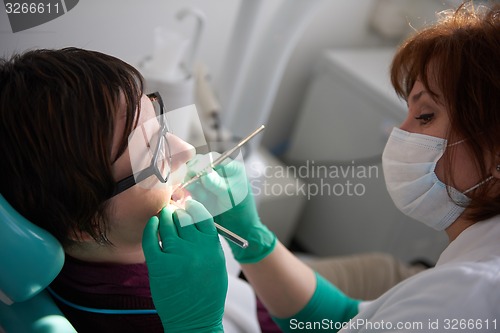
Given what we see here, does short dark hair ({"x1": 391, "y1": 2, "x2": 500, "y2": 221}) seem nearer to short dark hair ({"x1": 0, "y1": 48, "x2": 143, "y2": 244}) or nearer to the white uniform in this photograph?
the white uniform

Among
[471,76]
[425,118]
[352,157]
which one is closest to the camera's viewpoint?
[471,76]

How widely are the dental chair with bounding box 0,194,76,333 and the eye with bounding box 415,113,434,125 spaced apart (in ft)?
2.00

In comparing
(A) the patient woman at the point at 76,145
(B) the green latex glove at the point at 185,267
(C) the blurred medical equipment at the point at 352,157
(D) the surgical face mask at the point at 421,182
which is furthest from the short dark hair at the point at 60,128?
(C) the blurred medical equipment at the point at 352,157

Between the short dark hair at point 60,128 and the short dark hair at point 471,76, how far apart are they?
0.48 meters

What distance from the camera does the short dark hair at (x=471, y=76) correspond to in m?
0.80

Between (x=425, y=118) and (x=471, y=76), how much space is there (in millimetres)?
121

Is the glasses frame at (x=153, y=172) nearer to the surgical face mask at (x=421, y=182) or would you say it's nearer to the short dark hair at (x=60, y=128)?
the short dark hair at (x=60, y=128)

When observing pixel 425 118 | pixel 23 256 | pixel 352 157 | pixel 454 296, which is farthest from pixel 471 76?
pixel 352 157

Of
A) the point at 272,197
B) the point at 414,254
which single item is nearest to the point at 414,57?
the point at 272,197

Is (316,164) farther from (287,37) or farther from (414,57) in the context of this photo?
(414,57)

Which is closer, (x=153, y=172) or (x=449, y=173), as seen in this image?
(x=153, y=172)

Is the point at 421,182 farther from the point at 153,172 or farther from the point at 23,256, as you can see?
the point at 23,256

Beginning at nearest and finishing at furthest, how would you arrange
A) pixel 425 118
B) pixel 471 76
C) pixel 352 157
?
pixel 471 76, pixel 425 118, pixel 352 157

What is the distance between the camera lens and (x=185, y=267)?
0.79m
